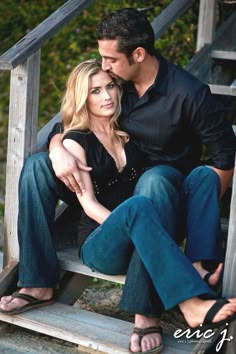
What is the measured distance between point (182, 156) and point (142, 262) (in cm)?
64

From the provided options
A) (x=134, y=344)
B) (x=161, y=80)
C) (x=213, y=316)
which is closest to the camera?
(x=213, y=316)

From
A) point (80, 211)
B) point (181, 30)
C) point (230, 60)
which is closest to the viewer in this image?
point (80, 211)

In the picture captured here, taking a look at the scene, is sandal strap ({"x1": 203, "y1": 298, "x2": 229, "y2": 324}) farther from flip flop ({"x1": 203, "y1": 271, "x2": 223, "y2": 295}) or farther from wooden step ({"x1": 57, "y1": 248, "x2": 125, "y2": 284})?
wooden step ({"x1": 57, "y1": 248, "x2": 125, "y2": 284})

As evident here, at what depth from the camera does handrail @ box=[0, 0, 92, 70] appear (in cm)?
314

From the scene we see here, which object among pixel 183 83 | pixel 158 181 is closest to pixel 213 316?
pixel 158 181

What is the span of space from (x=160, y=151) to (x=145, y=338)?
0.84 m

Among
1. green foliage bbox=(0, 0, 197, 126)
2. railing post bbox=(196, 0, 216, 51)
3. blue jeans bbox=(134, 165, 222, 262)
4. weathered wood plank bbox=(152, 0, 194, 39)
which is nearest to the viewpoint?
blue jeans bbox=(134, 165, 222, 262)

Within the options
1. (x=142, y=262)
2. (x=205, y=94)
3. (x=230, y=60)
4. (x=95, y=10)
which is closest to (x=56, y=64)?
(x=95, y=10)

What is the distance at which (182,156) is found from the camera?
3385mm

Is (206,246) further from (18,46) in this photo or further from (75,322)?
(18,46)

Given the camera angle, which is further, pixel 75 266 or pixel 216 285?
pixel 75 266

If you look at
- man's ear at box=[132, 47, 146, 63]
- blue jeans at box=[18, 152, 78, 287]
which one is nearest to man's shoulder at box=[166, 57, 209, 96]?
man's ear at box=[132, 47, 146, 63]

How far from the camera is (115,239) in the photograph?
9.95 feet

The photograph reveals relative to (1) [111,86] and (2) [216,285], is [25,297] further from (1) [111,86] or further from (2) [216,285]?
(1) [111,86]
